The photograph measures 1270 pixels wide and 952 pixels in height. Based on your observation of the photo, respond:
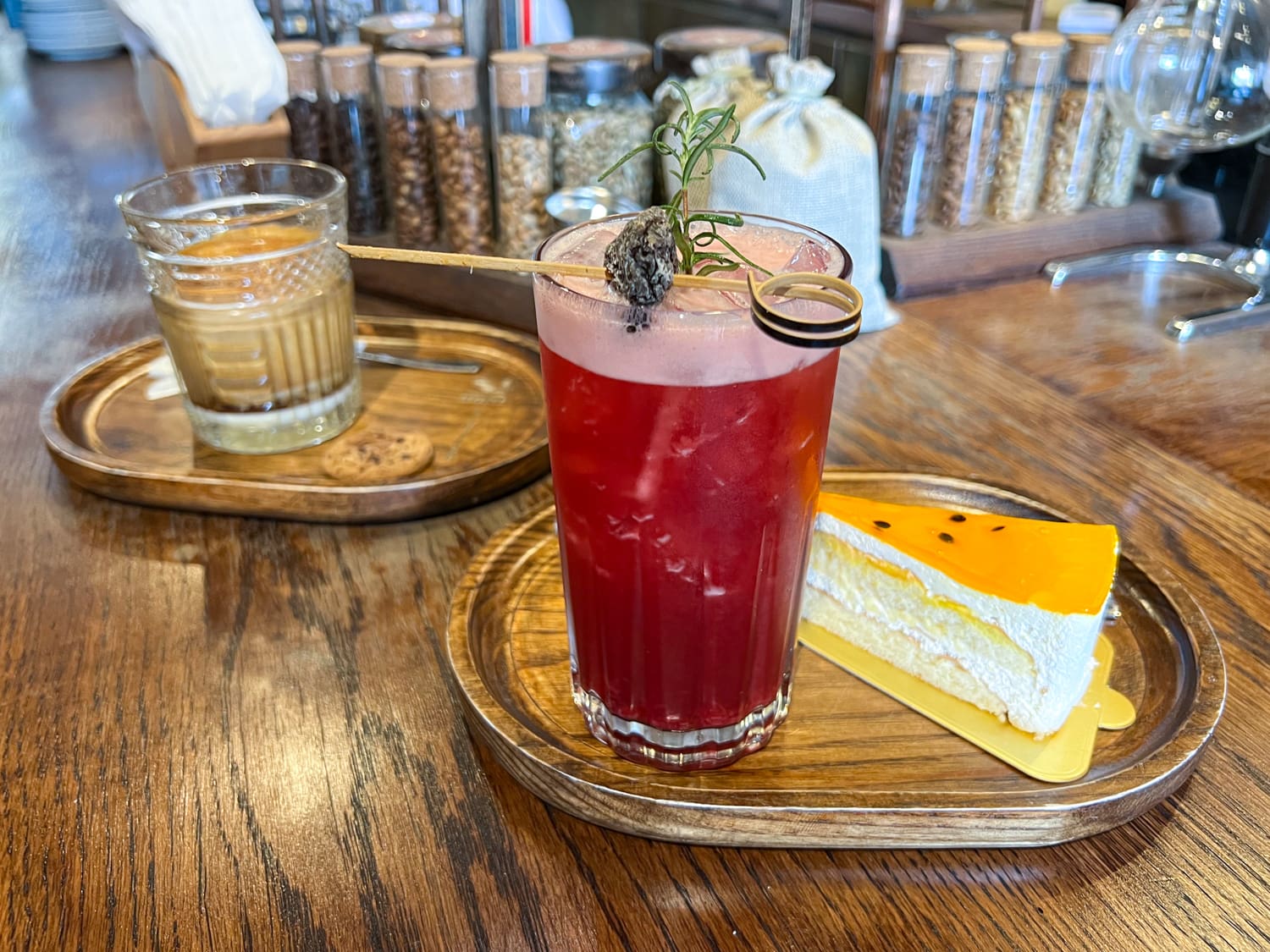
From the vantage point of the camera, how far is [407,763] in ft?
2.29

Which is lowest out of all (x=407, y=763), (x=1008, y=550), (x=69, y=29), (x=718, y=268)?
(x=407, y=763)

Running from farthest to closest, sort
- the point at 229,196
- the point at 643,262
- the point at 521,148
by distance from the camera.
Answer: the point at 521,148, the point at 229,196, the point at 643,262

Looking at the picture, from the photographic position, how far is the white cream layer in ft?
2.22

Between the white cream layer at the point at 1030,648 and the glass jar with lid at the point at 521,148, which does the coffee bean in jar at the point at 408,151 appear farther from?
the white cream layer at the point at 1030,648

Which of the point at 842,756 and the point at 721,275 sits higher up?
the point at 721,275

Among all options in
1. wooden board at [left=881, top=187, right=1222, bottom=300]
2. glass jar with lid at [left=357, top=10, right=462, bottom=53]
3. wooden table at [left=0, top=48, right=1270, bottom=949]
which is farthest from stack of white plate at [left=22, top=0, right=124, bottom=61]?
wooden board at [left=881, top=187, right=1222, bottom=300]

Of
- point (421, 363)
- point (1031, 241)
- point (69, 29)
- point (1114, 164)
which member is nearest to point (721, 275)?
point (421, 363)

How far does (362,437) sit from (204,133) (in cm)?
66

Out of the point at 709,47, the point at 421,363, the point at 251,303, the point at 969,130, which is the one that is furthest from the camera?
the point at 709,47

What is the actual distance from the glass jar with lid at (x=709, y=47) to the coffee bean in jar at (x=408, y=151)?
1.62 ft

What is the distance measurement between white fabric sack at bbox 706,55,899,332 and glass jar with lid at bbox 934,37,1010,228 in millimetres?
231

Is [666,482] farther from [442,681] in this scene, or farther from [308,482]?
[308,482]

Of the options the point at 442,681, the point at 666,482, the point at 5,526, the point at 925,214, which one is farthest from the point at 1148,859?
the point at 925,214

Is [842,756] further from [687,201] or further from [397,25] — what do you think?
[397,25]
